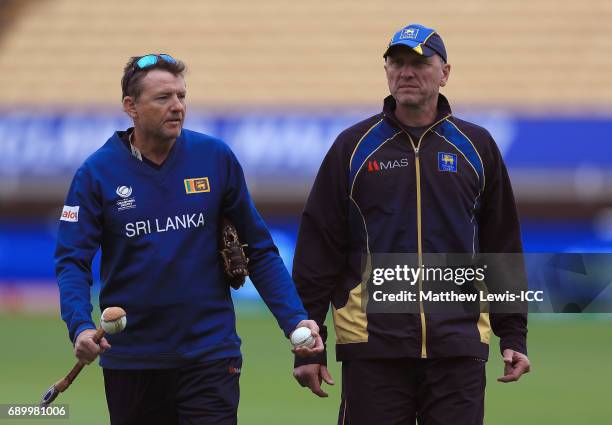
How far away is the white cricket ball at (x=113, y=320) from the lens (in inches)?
188

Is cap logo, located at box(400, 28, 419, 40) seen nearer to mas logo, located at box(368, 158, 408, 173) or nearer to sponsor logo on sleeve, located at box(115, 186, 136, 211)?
mas logo, located at box(368, 158, 408, 173)

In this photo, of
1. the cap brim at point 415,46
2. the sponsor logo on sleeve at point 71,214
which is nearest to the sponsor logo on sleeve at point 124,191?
the sponsor logo on sleeve at point 71,214

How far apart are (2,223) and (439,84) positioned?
15642 millimetres

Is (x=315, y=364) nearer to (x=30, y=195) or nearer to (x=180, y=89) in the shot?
(x=180, y=89)

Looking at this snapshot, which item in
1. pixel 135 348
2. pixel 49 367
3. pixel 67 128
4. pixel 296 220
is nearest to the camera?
pixel 135 348

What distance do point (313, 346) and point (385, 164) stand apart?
0.82 metres

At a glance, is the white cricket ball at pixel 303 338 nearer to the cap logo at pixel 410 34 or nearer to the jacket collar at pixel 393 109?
the jacket collar at pixel 393 109

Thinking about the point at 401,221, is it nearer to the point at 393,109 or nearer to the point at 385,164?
the point at 385,164

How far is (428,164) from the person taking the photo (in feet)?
17.6

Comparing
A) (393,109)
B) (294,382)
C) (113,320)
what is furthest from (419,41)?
(294,382)

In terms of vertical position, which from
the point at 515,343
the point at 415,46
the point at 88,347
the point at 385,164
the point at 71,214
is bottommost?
the point at 88,347

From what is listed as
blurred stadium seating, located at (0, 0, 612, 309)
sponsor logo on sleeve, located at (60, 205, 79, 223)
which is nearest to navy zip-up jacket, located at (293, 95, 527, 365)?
sponsor logo on sleeve, located at (60, 205, 79, 223)

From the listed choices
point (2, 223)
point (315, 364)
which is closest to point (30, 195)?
point (2, 223)

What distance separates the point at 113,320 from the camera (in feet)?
15.7
